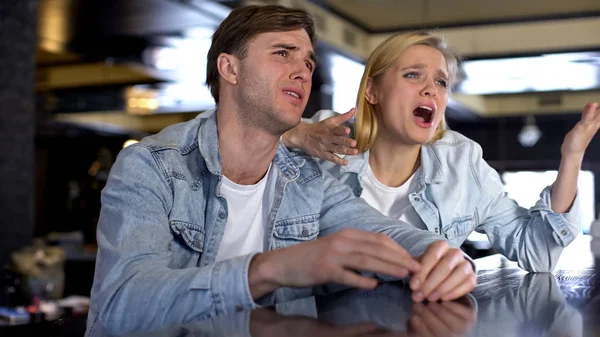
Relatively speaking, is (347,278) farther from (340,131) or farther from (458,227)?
(458,227)

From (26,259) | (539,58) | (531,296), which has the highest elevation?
(539,58)

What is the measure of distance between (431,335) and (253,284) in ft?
1.18

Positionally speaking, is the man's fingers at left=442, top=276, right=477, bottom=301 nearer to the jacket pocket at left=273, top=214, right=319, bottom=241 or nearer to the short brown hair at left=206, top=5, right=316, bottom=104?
the jacket pocket at left=273, top=214, right=319, bottom=241

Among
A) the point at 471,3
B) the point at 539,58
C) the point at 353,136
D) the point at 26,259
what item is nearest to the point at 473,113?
the point at 539,58

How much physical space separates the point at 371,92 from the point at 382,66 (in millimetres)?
89

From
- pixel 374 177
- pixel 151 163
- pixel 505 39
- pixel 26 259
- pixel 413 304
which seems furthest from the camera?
pixel 505 39

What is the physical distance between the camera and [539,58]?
25.3 feet

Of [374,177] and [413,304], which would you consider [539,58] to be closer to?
[374,177]

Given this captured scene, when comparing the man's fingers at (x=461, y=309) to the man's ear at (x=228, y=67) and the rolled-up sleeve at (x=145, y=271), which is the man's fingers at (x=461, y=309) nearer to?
the rolled-up sleeve at (x=145, y=271)

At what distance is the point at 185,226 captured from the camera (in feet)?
4.37

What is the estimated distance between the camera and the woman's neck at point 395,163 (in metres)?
1.86

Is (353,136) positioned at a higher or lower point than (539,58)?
lower

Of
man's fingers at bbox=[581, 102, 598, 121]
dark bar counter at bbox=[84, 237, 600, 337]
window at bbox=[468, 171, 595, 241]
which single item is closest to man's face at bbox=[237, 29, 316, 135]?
dark bar counter at bbox=[84, 237, 600, 337]

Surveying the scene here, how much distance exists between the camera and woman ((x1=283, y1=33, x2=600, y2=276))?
1594 millimetres
